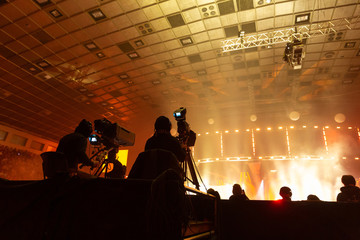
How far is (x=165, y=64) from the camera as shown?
30.8ft

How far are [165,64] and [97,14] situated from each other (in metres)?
3.49

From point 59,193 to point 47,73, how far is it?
10403 mm

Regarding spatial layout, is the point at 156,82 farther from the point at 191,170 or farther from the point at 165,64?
the point at 191,170

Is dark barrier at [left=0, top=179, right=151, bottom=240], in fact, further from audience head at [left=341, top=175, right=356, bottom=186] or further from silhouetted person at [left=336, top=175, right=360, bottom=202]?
audience head at [left=341, top=175, right=356, bottom=186]

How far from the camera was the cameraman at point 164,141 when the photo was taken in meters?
1.97

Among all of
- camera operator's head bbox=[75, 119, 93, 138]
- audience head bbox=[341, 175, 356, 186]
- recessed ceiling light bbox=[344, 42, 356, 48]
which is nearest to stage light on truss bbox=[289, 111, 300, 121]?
recessed ceiling light bbox=[344, 42, 356, 48]

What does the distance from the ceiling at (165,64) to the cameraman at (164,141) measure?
5.95 meters

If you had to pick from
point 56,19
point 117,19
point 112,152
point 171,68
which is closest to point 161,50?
point 171,68

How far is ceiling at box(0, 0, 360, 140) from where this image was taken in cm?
678

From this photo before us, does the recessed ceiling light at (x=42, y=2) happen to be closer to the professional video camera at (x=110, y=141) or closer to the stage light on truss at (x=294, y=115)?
the professional video camera at (x=110, y=141)

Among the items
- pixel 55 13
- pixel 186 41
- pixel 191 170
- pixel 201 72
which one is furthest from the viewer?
pixel 201 72

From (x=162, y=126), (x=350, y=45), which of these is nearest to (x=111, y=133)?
(x=162, y=126)

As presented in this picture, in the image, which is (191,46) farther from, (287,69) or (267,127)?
(267,127)

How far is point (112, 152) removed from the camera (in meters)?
2.68
